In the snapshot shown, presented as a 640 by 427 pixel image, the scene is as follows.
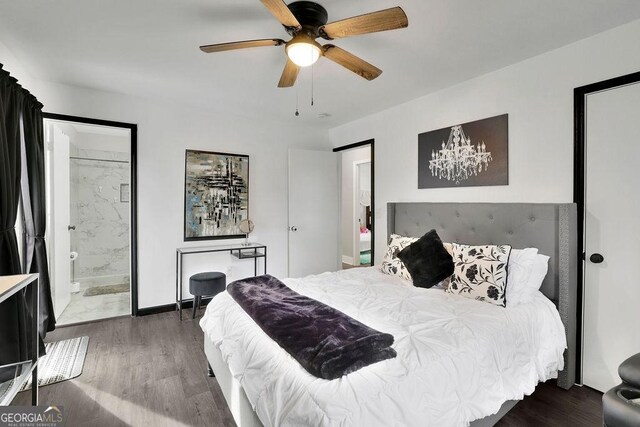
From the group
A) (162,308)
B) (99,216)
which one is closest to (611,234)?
(162,308)

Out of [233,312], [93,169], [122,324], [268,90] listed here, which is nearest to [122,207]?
[93,169]

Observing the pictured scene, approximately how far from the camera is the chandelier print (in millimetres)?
2871

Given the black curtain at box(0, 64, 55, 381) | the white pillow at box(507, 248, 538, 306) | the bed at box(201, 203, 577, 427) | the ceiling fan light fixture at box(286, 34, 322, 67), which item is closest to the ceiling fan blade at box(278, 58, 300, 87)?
the ceiling fan light fixture at box(286, 34, 322, 67)

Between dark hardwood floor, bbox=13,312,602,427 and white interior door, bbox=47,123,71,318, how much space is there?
107cm

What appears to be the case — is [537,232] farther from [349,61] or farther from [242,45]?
[242,45]

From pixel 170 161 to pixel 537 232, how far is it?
3.86 meters

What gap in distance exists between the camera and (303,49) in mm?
1839

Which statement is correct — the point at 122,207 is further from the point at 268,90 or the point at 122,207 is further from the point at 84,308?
the point at 268,90

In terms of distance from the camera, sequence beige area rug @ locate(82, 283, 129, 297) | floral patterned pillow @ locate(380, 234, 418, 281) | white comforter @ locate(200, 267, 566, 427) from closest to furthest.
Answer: white comforter @ locate(200, 267, 566, 427) → floral patterned pillow @ locate(380, 234, 418, 281) → beige area rug @ locate(82, 283, 129, 297)

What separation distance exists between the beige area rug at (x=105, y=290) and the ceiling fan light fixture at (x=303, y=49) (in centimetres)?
447

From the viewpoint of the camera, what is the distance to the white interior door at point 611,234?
2.04 m

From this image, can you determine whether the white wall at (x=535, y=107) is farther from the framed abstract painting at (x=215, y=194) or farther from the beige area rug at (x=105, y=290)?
the beige area rug at (x=105, y=290)

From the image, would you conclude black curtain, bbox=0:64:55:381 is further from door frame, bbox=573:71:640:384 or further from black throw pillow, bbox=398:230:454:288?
door frame, bbox=573:71:640:384

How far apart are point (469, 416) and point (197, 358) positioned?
218 cm
